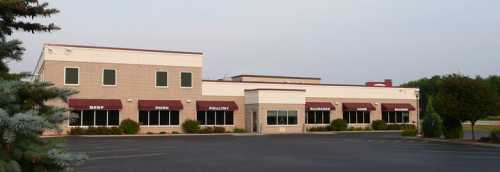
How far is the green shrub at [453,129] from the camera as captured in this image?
33.4 m

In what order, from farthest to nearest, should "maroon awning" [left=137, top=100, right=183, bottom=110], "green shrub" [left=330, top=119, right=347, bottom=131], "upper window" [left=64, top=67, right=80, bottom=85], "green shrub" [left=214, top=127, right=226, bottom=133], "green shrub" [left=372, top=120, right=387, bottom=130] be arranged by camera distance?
"green shrub" [left=372, top=120, right=387, bottom=130] → "green shrub" [left=330, top=119, right=347, bottom=131] → "green shrub" [left=214, top=127, right=226, bottom=133] → "maroon awning" [left=137, top=100, right=183, bottom=110] → "upper window" [left=64, top=67, right=80, bottom=85]

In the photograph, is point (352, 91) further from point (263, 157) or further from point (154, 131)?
point (263, 157)

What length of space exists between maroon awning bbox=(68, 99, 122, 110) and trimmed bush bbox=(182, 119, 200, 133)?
5.14 m

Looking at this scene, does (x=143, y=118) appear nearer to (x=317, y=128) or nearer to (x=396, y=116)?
(x=317, y=128)

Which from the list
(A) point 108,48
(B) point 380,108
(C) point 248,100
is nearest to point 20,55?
(A) point 108,48

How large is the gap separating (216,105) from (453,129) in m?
18.2

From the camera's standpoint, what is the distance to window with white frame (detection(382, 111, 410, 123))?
5238 centimetres

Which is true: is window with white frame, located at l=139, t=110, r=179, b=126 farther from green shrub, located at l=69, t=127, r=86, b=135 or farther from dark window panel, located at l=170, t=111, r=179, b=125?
green shrub, located at l=69, t=127, r=86, b=135

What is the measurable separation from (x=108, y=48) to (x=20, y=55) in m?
35.8

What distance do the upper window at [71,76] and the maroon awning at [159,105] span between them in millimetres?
4714

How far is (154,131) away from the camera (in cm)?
4225

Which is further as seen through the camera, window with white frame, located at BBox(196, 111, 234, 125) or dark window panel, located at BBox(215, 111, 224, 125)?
dark window panel, located at BBox(215, 111, 224, 125)

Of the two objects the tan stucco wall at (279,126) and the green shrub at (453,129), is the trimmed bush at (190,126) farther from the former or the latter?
the green shrub at (453,129)

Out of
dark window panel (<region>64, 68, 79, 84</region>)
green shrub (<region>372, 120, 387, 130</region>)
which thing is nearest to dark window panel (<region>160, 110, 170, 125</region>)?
dark window panel (<region>64, 68, 79, 84</region>)
